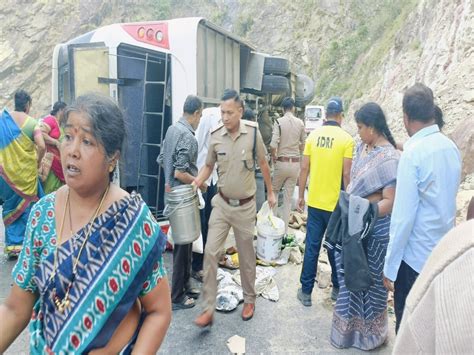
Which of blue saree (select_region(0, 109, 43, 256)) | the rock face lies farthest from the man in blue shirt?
the rock face

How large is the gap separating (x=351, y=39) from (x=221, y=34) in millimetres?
19381

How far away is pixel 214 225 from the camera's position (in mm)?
3467

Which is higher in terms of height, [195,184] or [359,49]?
[359,49]

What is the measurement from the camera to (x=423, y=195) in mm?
2332

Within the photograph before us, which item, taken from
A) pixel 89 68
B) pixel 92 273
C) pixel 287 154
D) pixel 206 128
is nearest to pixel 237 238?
pixel 206 128

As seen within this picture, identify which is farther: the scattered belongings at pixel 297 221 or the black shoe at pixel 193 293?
the scattered belongings at pixel 297 221

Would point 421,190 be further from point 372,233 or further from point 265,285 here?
point 265,285

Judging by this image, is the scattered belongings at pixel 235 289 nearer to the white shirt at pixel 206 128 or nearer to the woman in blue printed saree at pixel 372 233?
the woman in blue printed saree at pixel 372 233

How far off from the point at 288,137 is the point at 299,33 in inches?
841

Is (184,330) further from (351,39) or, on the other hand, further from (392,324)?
(351,39)

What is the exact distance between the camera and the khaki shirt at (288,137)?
5902mm

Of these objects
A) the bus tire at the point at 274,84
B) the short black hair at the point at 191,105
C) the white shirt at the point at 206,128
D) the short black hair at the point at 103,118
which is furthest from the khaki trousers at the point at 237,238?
the bus tire at the point at 274,84

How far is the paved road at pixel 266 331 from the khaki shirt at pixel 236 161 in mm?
1117

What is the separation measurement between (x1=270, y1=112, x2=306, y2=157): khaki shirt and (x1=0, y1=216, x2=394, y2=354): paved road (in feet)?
8.03
